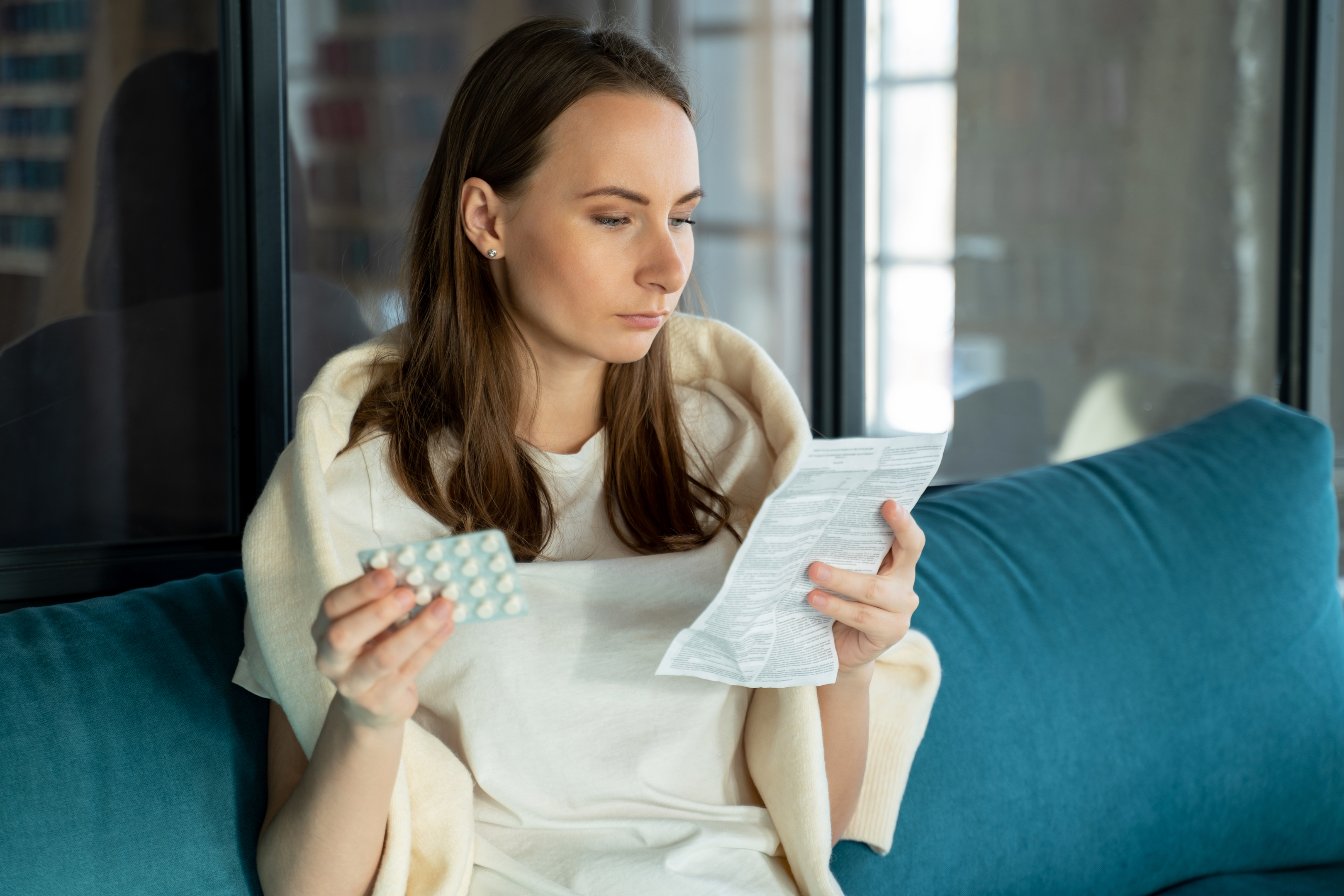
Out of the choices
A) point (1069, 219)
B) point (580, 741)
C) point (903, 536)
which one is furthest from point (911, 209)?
point (580, 741)

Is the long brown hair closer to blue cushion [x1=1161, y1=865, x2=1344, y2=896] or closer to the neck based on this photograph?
the neck

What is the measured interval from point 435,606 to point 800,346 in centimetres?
127

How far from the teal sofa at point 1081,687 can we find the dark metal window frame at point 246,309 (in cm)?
25

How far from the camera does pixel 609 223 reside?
42.1 inches

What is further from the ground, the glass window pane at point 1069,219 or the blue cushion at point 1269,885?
the glass window pane at point 1069,219

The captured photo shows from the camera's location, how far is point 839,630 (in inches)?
41.6

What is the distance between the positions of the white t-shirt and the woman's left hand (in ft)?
0.61

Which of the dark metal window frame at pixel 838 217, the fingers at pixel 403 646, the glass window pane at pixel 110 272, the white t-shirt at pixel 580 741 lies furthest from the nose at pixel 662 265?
the dark metal window frame at pixel 838 217

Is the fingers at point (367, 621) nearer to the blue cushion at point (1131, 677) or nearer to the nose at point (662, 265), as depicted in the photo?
the nose at point (662, 265)

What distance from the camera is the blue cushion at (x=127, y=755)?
2.99 ft

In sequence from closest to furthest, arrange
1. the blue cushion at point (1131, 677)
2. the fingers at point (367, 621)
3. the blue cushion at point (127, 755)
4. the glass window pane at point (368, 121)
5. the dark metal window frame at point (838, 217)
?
the fingers at point (367, 621)
the blue cushion at point (127, 755)
the blue cushion at point (1131, 677)
the glass window pane at point (368, 121)
the dark metal window frame at point (838, 217)

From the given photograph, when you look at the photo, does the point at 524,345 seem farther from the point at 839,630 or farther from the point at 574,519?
the point at 839,630

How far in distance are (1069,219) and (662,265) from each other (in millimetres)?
1332

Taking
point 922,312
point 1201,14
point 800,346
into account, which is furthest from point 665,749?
point 1201,14
